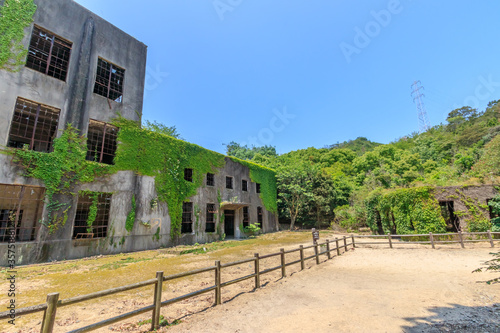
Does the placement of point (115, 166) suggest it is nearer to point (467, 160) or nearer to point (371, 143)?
point (467, 160)

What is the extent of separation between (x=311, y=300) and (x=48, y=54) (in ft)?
50.7

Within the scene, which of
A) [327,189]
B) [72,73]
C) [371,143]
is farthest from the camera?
[371,143]

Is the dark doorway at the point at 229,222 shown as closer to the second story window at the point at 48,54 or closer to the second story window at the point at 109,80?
the second story window at the point at 109,80

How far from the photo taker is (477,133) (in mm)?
33438

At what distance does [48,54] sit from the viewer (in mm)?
11148

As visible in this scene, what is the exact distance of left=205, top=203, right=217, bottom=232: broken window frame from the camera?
17.8 metres

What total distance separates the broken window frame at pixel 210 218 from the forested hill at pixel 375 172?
10472mm

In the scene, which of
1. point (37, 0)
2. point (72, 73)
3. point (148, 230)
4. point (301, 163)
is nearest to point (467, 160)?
point (301, 163)

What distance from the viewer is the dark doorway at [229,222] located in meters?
20.5

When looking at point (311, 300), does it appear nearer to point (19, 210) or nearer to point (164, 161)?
point (19, 210)

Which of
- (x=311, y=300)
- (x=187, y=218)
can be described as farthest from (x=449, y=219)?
(x=187, y=218)

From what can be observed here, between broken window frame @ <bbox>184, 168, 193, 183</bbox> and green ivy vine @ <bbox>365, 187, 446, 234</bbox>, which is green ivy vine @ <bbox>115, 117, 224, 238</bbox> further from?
green ivy vine @ <bbox>365, 187, 446, 234</bbox>

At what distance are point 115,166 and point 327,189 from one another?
72.2ft

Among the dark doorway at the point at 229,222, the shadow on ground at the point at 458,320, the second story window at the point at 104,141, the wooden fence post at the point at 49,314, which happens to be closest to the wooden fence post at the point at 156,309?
the wooden fence post at the point at 49,314
